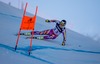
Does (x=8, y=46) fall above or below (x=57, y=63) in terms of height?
above

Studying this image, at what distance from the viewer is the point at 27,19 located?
3148 mm

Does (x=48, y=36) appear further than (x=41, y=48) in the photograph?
Yes

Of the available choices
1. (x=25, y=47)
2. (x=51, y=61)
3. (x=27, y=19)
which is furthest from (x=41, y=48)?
(x=27, y=19)

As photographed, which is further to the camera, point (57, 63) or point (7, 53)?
point (57, 63)

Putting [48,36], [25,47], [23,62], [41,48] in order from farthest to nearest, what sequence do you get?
[48,36]
[41,48]
[25,47]
[23,62]

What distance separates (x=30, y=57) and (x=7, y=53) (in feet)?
1.30

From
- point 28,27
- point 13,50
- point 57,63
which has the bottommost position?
point 57,63

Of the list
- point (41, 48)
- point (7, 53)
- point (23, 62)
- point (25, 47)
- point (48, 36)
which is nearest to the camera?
point (23, 62)

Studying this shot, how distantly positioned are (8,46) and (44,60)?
0.71 m

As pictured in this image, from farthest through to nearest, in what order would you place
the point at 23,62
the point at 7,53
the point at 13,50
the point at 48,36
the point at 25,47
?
the point at 48,36, the point at 25,47, the point at 13,50, the point at 7,53, the point at 23,62

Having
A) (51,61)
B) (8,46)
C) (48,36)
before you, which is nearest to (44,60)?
(51,61)

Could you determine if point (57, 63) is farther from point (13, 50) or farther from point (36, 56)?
point (13, 50)

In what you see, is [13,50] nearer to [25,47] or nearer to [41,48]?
[25,47]

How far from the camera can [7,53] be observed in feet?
9.86
